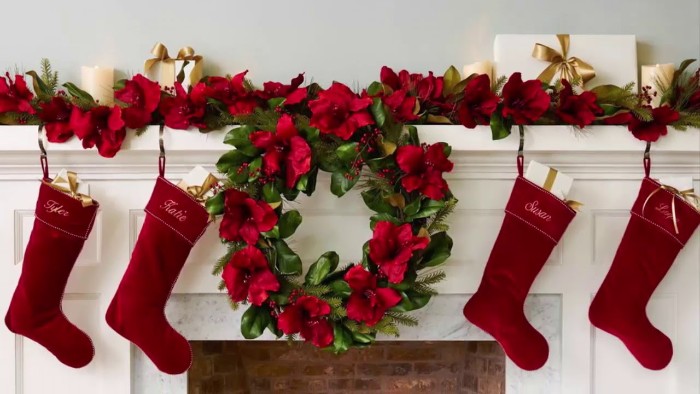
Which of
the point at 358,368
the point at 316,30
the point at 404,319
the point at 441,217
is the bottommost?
the point at 358,368

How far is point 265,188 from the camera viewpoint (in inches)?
58.4

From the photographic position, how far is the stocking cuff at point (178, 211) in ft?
4.95

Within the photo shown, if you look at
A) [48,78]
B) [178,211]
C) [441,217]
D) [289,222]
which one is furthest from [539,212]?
[48,78]

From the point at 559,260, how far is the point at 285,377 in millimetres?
973

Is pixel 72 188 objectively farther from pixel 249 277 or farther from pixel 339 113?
pixel 339 113

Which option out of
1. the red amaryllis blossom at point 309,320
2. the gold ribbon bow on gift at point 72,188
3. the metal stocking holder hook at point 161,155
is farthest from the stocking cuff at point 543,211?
the gold ribbon bow on gift at point 72,188

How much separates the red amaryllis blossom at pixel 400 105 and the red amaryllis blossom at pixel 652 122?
502 mm

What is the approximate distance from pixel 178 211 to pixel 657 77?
1223 millimetres

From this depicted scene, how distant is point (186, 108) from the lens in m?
1.51

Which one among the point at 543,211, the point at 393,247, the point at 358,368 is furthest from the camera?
the point at 358,368

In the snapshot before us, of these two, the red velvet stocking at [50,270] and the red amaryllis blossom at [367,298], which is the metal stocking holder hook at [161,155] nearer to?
the red velvet stocking at [50,270]

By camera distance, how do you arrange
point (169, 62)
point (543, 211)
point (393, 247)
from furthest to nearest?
point (169, 62), point (543, 211), point (393, 247)

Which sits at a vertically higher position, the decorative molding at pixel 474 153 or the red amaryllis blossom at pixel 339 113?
the red amaryllis blossom at pixel 339 113

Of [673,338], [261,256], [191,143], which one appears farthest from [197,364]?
A: [673,338]
